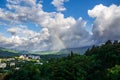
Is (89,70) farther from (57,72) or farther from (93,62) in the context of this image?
(57,72)

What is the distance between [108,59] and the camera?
11075 centimetres

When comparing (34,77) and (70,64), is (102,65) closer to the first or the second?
(70,64)

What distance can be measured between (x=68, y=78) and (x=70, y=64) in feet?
23.1

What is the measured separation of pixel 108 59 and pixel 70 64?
16.7m

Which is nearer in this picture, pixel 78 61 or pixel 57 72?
pixel 57 72

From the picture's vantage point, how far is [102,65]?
363 feet

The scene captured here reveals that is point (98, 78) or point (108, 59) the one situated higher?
point (108, 59)

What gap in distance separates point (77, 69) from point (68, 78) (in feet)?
17.3

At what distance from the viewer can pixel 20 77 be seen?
104 metres

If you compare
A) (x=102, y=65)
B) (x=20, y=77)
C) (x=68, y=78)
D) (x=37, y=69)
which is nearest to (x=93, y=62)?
(x=102, y=65)

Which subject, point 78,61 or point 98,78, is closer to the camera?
point 98,78

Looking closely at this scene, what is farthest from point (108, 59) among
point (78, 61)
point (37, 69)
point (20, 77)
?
point (20, 77)

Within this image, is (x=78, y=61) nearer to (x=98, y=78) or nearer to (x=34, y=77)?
(x=98, y=78)

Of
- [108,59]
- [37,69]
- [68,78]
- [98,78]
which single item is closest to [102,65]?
[108,59]
